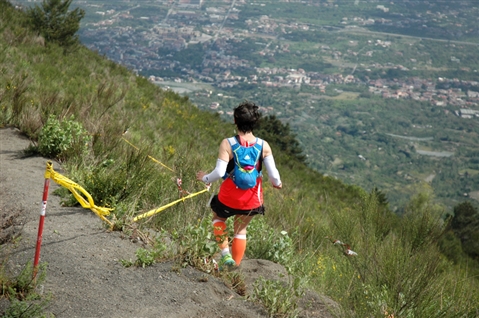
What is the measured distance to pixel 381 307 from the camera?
4.27 metres

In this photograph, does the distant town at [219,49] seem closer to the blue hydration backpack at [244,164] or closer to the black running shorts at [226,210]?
the black running shorts at [226,210]

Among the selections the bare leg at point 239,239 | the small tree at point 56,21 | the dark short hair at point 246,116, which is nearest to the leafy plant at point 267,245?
the bare leg at point 239,239

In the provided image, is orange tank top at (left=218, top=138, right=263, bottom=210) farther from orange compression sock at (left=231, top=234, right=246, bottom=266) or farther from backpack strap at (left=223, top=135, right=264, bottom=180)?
orange compression sock at (left=231, top=234, right=246, bottom=266)

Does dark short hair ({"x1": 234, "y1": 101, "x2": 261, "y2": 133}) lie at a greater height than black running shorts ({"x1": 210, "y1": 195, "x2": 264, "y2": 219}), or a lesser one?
greater

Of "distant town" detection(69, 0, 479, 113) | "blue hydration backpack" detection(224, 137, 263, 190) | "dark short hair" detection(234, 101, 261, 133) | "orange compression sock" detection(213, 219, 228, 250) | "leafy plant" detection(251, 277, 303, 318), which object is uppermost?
"dark short hair" detection(234, 101, 261, 133)

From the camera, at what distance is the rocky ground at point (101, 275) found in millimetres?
4098

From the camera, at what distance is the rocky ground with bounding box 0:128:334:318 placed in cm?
410

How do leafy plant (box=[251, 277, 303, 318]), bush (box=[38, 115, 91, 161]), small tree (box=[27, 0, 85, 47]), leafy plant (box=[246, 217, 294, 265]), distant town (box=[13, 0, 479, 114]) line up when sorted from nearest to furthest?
1. leafy plant (box=[251, 277, 303, 318])
2. leafy plant (box=[246, 217, 294, 265])
3. bush (box=[38, 115, 91, 161])
4. small tree (box=[27, 0, 85, 47])
5. distant town (box=[13, 0, 479, 114])

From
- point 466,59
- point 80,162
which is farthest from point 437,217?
point 466,59

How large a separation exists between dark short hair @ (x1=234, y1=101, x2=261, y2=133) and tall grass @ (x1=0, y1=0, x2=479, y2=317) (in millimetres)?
879

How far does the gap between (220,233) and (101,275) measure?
3.80 ft

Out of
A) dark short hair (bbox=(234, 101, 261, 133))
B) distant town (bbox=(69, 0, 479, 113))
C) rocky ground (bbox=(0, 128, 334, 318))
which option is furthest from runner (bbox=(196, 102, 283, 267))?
distant town (bbox=(69, 0, 479, 113))

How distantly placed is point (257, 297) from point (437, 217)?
2674 millimetres

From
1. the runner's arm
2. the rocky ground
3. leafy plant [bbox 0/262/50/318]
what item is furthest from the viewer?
the runner's arm
